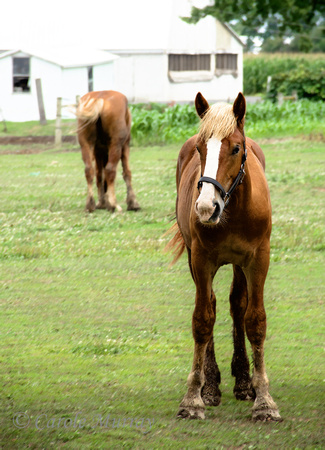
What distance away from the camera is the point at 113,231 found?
36.4 feet

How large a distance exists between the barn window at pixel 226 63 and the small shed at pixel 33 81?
10303 millimetres

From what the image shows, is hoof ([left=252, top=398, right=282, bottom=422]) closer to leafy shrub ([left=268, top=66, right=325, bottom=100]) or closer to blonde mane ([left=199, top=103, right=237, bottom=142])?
blonde mane ([left=199, top=103, right=237, bottom=142])

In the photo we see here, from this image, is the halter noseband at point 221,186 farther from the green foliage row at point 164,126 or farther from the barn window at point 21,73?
the barn window at point 21,73

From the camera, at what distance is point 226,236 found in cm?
462

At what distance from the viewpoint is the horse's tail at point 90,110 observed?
39.1 feet

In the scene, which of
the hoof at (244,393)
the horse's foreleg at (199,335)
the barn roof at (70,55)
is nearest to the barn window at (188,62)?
the barn roof at (70,55)

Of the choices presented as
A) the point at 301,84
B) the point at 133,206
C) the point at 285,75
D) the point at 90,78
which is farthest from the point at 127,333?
the point at 90,78

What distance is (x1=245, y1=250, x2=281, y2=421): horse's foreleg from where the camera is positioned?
4746 mm

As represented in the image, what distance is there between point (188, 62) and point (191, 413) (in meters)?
37.1

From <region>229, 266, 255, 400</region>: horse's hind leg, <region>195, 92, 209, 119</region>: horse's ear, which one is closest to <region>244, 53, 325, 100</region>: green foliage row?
<region>229, 266, 255, 400</region>: horse's hind leg

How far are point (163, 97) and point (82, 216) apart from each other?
28260 mm

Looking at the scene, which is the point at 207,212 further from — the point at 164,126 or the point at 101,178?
the point at 164,126

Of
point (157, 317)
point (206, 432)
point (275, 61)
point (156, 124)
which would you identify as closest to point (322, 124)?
point (156, 124)

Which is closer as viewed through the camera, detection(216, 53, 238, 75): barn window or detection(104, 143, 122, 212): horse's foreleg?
detection(104, 143, 122, 212): horse's foreleg
